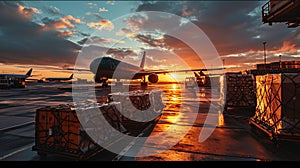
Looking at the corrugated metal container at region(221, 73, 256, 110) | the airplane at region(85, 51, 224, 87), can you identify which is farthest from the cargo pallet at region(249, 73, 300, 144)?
the airplane at region(85, 51, 224, 87)

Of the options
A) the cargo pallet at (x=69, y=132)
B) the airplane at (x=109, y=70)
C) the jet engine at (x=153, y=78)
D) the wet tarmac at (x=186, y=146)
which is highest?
the airplane at (x=109, y=70)

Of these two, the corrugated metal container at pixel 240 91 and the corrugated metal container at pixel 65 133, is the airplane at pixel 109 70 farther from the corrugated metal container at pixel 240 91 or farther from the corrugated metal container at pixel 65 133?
the corrugated metal container at pixel 65 133

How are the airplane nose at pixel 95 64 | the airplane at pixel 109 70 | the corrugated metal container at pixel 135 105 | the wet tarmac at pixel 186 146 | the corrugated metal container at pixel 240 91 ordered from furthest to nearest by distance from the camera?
the airplane at pixel 109 70
the airplane nose at pixel 95 64
the corrugated metal container at pixel 240 91
the corrugated metal container at pixel 135 105
the wet tarmac at pixel 186 146

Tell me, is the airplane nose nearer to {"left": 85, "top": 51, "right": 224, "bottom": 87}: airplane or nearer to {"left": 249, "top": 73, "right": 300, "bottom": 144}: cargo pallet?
{"left": 85, "top": 51, "right": 224, "bottom": 87}: airplane

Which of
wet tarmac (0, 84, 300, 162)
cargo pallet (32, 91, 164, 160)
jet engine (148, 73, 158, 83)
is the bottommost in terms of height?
wet tarmac (0, 84, 300, 162)

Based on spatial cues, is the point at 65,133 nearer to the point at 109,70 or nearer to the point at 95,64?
the point at 95,64

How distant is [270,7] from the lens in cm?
1339

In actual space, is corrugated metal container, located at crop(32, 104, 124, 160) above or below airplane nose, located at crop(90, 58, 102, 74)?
below

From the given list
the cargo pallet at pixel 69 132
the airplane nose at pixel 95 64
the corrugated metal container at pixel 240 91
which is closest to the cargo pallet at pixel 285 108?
the cargo pallet at pixel 69 132

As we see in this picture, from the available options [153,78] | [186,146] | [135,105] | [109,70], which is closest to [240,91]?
[135,105]

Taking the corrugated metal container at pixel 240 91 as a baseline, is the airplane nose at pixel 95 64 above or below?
above

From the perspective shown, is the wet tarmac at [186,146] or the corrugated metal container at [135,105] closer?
the wet tarmac at [186,146]

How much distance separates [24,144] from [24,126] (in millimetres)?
3220
